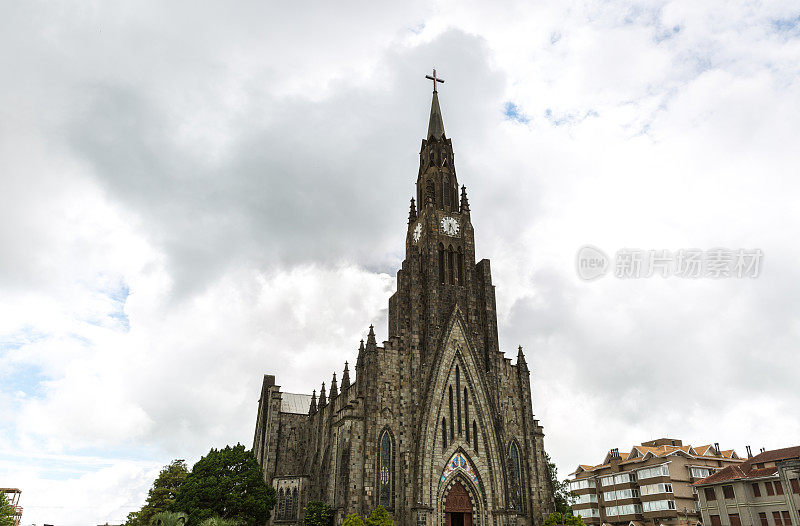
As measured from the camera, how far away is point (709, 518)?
6019 cm

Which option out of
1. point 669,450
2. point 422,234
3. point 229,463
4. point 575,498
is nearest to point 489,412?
point 422,234

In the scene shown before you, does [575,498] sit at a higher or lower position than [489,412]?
lower

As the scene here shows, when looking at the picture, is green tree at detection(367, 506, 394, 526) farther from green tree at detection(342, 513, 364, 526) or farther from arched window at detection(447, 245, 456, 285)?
arched window at detection(447, 245, 456, 285)

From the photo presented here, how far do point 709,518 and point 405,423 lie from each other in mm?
36724

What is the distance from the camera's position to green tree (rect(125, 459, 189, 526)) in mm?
68438

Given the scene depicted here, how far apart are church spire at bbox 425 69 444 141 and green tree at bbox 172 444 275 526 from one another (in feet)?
154

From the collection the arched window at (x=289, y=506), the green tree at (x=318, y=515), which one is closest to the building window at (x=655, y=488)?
the green tree at (x=318, y=515)

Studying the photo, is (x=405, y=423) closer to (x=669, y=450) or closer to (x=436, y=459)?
(x=436, y=459)

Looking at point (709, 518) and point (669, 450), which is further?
point (669, 450)

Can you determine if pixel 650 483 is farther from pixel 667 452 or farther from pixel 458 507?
pixel 458 507

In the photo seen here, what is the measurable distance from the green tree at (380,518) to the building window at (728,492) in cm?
3819

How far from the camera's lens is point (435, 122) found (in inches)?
2992

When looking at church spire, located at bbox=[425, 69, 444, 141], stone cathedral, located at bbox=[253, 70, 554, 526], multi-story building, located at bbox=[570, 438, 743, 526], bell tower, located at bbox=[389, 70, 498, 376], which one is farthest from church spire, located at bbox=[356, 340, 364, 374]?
multi-story building, located at bbox=[570, 438, 743, 526]

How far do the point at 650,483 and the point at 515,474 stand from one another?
27.5 meters
